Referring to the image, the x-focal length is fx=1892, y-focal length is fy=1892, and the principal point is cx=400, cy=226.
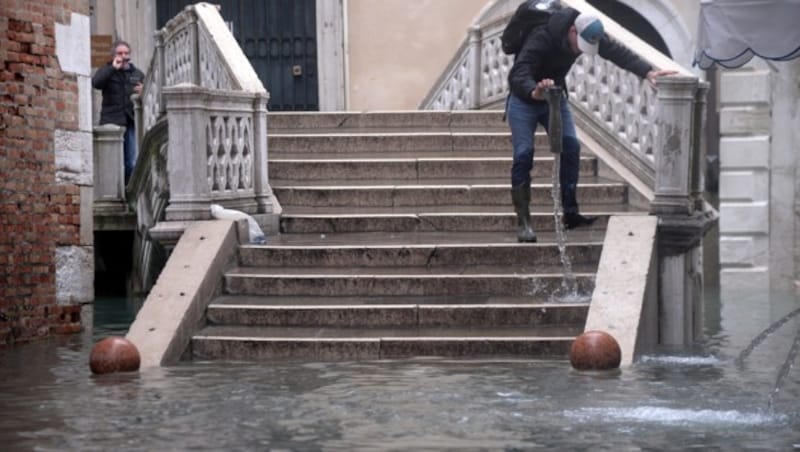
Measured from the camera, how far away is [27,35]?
43.6ft

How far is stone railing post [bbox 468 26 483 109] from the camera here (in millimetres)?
18609

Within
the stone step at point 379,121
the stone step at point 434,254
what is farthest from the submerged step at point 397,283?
the stone step at point 379,121

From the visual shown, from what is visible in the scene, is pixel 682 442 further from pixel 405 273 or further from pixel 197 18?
pixel 197 18

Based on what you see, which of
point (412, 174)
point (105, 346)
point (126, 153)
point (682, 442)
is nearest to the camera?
point (682, 442)

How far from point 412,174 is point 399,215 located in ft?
4.76

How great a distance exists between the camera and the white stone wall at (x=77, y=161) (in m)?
13.7

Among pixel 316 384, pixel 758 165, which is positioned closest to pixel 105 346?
pixel 316 384

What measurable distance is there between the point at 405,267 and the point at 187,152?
1.72 metres

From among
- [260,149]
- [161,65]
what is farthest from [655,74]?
A: [161,65]

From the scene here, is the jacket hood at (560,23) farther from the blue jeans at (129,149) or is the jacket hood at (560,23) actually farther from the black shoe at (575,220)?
the blue jeans at (129,149)

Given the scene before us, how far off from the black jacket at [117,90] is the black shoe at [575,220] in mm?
7624

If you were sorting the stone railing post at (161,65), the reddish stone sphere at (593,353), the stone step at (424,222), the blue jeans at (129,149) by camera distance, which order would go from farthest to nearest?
the blue jeans at (129,149)
the stone railing post at (161,65)
the stone step at (424,222)
the reddish stone sphere at (593,353)

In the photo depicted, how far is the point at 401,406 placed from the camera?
934 cm

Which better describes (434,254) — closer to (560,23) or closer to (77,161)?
(560,23)
